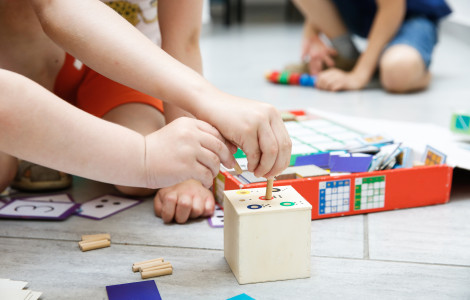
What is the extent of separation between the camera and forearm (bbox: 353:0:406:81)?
189 centimetres

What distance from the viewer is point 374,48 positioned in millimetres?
1921

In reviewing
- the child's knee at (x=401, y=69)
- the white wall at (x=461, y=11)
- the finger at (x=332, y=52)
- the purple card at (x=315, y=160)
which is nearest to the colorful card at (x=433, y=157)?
the purple card at (x=315, y=160)

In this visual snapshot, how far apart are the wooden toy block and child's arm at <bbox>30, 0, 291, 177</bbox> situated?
0.05m

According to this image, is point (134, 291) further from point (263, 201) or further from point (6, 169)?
point (6, 169)

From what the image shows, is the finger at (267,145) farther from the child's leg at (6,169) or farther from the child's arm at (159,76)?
the child's leg at (6,169)

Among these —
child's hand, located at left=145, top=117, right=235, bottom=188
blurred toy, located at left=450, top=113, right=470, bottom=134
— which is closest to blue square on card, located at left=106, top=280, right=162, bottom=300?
child's hand, located at left=145, top=117, right=235, bottom=188

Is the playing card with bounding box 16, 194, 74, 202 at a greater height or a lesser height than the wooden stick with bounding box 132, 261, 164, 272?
lesser

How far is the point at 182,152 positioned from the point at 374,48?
1.44 metres

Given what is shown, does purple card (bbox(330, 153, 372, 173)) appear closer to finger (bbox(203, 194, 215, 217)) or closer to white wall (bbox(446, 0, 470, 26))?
finger (bbox(203, 194, 215, 217))

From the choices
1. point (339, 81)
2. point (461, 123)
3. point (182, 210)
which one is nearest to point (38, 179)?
point (182, 210)

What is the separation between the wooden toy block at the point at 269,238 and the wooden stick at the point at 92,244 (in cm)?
19

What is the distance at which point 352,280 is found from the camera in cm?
69

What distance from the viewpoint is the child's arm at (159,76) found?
647 millimetres

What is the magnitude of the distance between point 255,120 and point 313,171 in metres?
0.28
